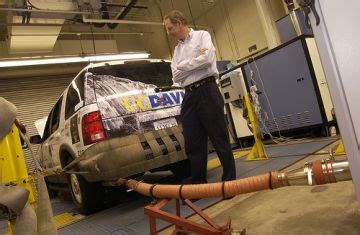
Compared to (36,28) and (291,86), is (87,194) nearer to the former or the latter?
(291,86)

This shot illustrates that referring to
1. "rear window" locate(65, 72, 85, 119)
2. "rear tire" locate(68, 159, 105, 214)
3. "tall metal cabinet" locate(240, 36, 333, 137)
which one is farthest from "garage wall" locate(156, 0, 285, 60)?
"rear tire" locate(68, 159, 105, 214)

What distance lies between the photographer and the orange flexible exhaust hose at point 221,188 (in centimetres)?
162

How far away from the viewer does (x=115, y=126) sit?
314 cm

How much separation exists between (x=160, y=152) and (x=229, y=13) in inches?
301

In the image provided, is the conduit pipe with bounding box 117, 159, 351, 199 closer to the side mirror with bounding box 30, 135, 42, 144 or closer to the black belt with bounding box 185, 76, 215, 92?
the black belt with bounding box 185, 76, 215, 92

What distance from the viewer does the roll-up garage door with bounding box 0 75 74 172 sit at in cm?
987

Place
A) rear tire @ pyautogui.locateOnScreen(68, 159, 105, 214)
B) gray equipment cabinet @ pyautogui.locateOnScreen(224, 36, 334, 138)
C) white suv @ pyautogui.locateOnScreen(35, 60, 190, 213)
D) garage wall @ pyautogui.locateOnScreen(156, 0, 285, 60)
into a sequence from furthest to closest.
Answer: garage wall @ pyautogui.locateOnScreen(156, 0, 285, 60)
gray equipment cabinet @ pyautogui.locateOnScreen(224, 36, 334, 138)
rear tire @ pyautogui.locateOnScreen(68, 159, 105, 214)
white suv @ pyautogui.locateOnScreen(35, 60, 190, 213)

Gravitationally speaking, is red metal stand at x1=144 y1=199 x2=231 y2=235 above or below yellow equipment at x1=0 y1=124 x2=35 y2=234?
below

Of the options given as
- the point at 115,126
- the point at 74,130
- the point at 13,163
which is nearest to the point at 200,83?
the point at 115,126

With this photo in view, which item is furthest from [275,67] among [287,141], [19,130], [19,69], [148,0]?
[19,69]

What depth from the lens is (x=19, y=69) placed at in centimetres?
963

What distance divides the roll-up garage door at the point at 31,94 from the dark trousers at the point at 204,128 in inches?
330

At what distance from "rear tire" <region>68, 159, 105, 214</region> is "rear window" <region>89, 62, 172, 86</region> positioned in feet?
4.11

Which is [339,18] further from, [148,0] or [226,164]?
[148,0]
